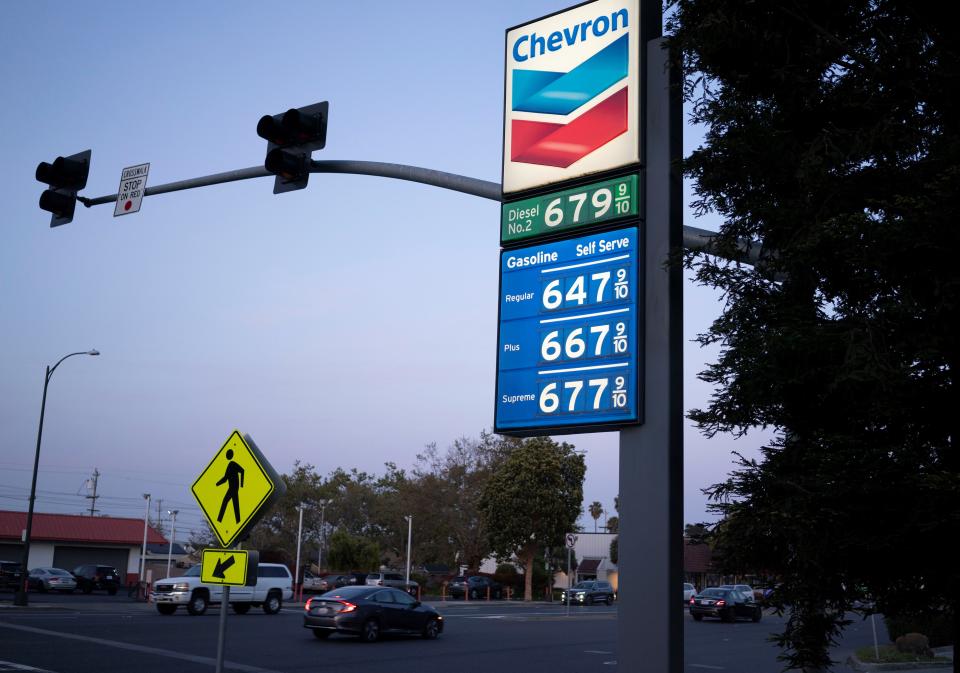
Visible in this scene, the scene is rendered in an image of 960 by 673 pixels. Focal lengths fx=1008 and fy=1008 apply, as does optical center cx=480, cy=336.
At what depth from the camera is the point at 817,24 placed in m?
8.87

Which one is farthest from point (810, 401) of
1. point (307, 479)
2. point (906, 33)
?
point (307, 479)

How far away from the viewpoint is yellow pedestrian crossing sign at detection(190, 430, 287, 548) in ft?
32.9

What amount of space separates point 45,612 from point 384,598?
566 inches

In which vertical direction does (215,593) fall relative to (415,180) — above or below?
below

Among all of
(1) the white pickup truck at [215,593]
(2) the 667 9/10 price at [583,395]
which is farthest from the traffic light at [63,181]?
(1) the white pickup truck at [215,593]

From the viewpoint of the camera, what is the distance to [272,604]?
3872 centimetres

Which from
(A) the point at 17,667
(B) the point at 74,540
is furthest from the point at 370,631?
(B) the point at 74,540

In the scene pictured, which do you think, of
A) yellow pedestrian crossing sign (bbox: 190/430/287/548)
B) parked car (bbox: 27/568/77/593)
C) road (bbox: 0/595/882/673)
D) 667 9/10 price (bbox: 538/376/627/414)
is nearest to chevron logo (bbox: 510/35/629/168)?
667 9/10 price (bbox: 538/376/627/414)

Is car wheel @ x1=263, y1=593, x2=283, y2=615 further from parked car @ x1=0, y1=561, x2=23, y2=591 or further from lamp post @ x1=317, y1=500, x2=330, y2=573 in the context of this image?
lamp post @ x1=317, y1=500, x2=330, y2=573

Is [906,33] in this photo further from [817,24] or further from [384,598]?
[384,598]

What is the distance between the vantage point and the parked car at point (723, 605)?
4503cm

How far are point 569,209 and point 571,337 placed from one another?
1437 mm

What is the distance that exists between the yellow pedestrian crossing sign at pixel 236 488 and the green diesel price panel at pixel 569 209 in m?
3.46

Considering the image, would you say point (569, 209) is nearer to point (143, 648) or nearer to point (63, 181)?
point (63, 181)
